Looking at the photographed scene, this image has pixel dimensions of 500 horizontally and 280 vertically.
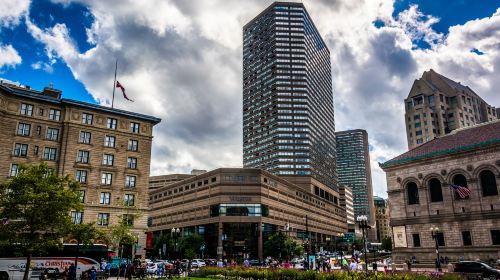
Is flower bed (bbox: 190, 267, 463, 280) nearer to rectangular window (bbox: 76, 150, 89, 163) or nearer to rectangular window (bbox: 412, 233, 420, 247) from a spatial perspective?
rectangular window (bbox: 76, 150, 89, 163)

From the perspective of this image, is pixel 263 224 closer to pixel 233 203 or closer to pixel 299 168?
pixel 233 203

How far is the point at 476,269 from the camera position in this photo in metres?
34.1

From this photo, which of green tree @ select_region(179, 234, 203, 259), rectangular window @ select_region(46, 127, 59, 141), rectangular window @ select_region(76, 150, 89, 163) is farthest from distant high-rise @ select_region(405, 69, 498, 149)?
rectangular window @ select_region(46, 127, 59, 141)

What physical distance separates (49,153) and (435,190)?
55131 millimetres

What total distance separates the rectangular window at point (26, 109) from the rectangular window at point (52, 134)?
131 inches

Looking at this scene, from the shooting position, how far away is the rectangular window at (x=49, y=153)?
2164 inches

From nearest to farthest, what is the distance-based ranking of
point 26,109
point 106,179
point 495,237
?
point 495,237 → point 26,109 → point 106,179

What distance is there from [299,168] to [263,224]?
2508 inches

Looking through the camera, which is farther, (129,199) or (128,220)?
(129,199)

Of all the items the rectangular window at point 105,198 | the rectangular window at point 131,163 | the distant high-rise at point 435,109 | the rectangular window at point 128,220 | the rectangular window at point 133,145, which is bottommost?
the rectangular window at point 128,220

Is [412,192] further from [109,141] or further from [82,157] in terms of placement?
[82,157]

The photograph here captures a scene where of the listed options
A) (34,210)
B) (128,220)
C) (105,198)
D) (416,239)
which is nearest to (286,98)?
(416,239)

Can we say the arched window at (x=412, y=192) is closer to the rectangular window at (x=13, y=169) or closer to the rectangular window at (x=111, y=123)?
the rectangular window at (x=111, y=123)

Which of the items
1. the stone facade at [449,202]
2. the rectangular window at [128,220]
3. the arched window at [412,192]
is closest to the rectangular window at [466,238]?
the stone facade at [449,202]
